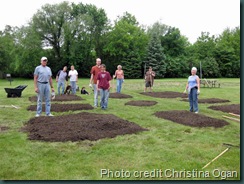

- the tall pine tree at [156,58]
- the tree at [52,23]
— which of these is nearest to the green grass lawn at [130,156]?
the tree at [52,23]

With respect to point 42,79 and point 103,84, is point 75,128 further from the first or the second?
point 103,84

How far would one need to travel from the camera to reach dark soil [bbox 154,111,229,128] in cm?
741

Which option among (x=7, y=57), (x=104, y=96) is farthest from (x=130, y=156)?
(x=7, y=57)

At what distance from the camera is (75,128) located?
6746mm

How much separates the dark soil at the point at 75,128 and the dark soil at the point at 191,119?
150 cm

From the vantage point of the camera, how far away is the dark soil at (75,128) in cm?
604

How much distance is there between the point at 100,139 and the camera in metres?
5.91

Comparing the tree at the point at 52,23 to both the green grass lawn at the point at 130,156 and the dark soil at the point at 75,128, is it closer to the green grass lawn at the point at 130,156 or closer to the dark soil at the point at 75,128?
the dark soil at the point at 75,128

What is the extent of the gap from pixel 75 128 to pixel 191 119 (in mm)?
3405

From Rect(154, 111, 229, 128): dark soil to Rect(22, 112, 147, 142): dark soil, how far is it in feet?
4.90

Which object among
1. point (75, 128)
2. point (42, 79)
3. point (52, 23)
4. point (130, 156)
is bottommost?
point (130, 156)

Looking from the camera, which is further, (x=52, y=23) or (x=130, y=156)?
(x=52, y=23)

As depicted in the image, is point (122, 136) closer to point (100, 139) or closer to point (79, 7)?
point (100, 139)

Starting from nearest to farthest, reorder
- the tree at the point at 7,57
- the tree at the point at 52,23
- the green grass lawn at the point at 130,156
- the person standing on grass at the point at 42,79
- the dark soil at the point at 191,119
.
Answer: the green grass lawn at the point at 130,156
the dark soil at the point at 191,119
the person standing on grass at the point at 42,79
the tree at the point at 52,23
the tree at the point at 7,57
